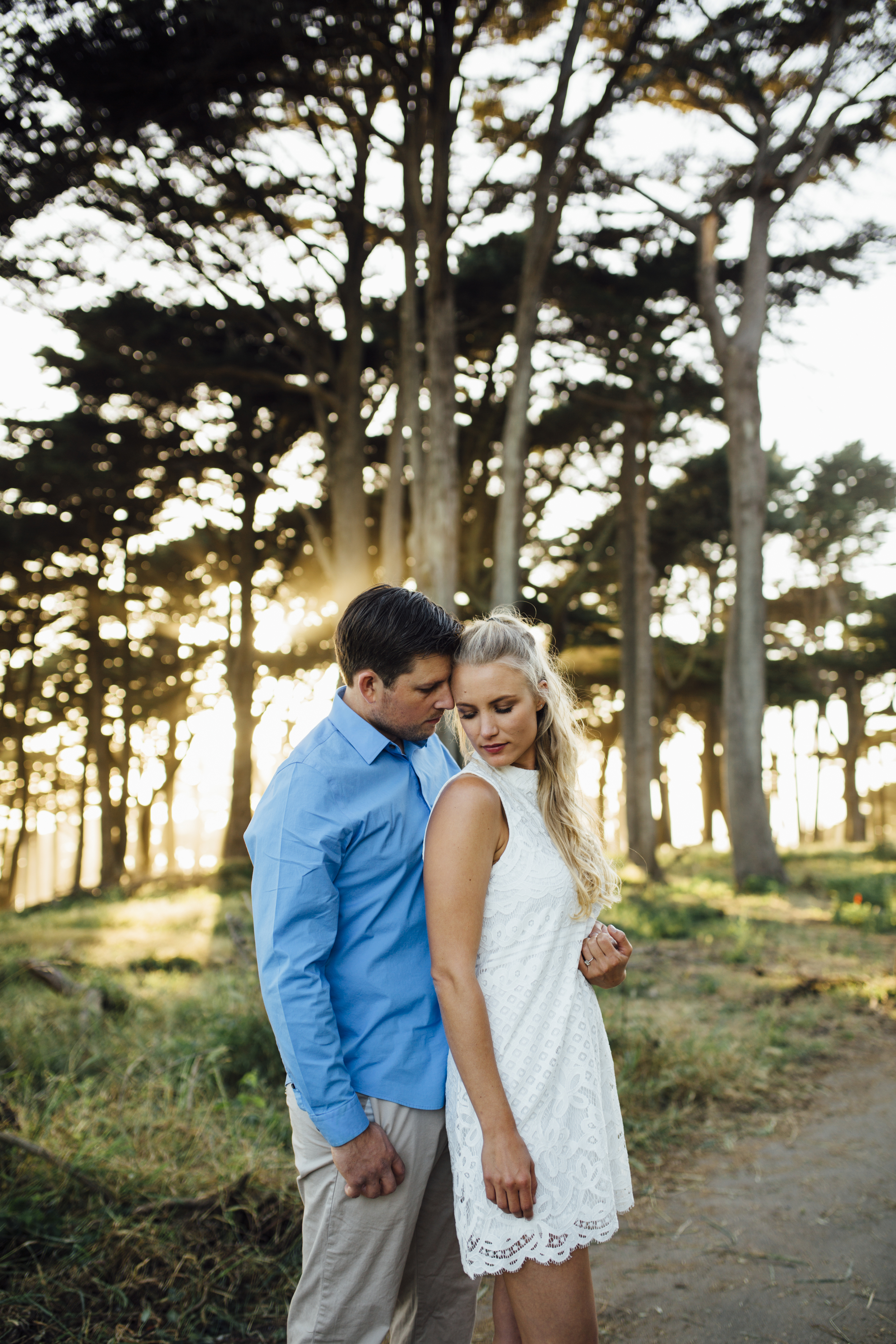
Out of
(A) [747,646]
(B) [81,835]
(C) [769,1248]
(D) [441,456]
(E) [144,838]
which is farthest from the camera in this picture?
(E) [144,838]

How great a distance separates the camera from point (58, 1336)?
2695mm

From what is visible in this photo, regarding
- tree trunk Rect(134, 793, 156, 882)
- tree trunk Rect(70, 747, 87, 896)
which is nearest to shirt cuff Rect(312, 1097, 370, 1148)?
tree trunk Rect(70, 747, 87, 896)

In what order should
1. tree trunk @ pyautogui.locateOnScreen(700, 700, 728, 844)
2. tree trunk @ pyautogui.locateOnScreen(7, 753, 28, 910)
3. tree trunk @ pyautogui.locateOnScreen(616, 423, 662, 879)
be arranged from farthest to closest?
tree trunk @ pyautogui.locateOnScreen(700, 700, 728, 844), tree trunk @ pyautogui.locateOnScreen(7, 753, 28, 910), tree trunk @ pyautogui.locateOnScreen(616, 423, 662, 879)

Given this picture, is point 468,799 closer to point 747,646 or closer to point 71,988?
point 71,988

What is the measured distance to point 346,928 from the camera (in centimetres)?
195

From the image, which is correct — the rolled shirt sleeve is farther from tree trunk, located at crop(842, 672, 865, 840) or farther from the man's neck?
tree trunk, located at crop(842, 672, 865, 840)

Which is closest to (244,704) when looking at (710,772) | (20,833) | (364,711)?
(20,833)

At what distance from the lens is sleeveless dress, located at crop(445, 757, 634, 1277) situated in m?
1.79

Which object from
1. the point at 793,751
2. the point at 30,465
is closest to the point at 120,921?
the point at 30,465

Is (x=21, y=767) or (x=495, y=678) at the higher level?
(x=495, y=678)

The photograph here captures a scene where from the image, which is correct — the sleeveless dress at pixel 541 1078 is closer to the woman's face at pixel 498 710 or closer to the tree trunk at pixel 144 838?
the woman's face at pixel 498 710

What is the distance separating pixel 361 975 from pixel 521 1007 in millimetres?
361

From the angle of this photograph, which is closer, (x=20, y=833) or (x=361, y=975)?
(x=361, y=975)

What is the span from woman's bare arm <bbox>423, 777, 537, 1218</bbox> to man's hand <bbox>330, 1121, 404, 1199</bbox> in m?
0.21
